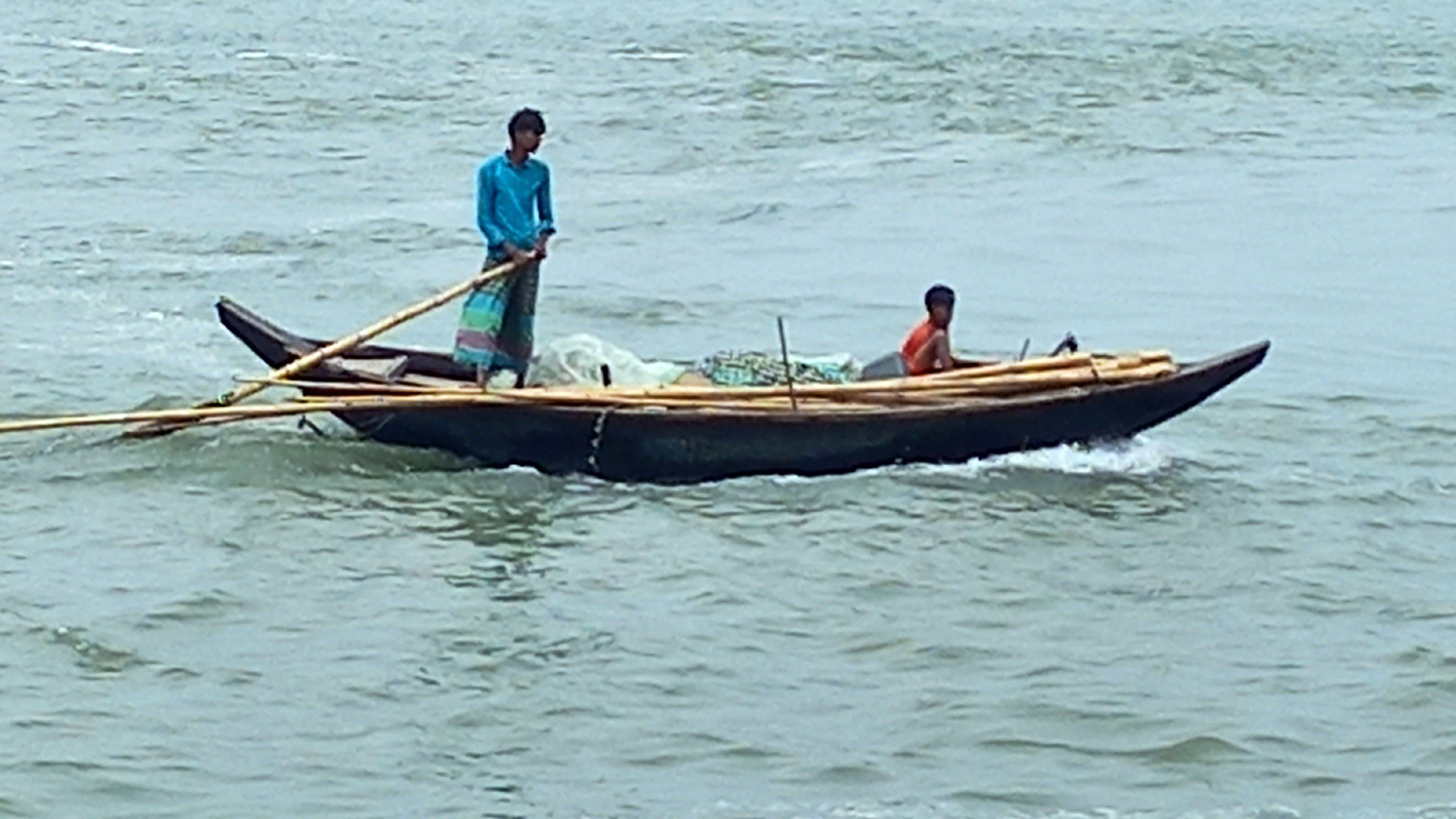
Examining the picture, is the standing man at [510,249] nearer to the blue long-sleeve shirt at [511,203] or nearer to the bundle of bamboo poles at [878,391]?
the blue long-sleeve shirt at [511,203]

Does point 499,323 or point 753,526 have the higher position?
point 499,323

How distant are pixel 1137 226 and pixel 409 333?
6.89m

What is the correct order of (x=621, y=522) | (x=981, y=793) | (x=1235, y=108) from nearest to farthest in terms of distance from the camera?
1. (x=981, y=793)
2. (x=621, y=522)
3. (x=1235, y=108)

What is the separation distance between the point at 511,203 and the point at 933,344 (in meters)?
2.00

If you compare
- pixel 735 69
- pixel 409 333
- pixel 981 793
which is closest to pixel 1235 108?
pixel 735 69

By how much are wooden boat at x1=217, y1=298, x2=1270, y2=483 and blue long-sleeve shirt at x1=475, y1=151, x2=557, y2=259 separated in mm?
716

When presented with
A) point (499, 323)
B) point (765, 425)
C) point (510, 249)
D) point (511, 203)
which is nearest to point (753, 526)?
point (765, 425)

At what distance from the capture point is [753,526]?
12.4 meters

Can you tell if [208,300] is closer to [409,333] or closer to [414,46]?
[409,333]

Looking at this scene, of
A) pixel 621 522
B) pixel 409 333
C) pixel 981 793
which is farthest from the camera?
pixel 409 333

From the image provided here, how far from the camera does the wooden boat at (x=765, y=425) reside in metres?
12.4

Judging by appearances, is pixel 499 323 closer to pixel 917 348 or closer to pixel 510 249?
pixel 510 249

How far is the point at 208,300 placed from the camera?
18250 mm

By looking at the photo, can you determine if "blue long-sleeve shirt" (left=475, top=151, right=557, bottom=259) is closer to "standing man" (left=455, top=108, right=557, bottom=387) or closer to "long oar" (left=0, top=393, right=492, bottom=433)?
"standing man" (left=455, top=108, right=557, bottom=387)
